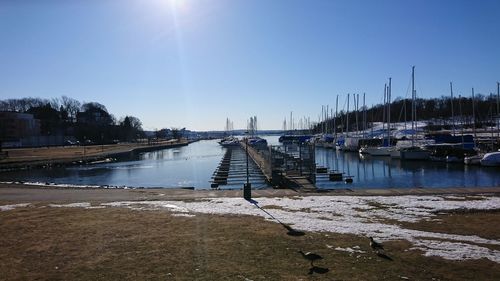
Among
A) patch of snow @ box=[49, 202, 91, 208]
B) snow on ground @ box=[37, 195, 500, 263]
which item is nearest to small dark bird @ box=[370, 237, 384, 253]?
snow on ground @ box=[37, 195, 500, 263]

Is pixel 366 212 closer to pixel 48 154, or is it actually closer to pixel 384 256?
pixel 384 256

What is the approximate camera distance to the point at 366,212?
17.8 meters

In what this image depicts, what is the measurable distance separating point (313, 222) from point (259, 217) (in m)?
2.26

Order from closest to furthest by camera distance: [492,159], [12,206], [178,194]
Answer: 1. [12,206]
2. [178,194]
3. [492,159]

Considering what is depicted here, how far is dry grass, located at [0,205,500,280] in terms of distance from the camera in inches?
398

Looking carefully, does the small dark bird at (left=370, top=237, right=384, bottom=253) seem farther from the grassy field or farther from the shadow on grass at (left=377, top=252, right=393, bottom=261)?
the grassy field

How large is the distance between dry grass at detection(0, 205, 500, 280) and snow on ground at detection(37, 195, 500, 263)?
79 centimetres

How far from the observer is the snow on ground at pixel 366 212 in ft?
41.2

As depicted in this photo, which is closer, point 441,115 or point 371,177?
point 371,177

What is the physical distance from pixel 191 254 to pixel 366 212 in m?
8.57

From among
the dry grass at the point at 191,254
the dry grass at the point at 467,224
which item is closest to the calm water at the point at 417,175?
the dry grass at the point at 467,224

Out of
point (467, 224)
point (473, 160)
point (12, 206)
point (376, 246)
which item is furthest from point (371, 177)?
point (376, 246)

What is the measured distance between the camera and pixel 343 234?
45.2ft

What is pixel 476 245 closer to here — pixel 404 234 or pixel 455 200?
Result: pixel 404 234
